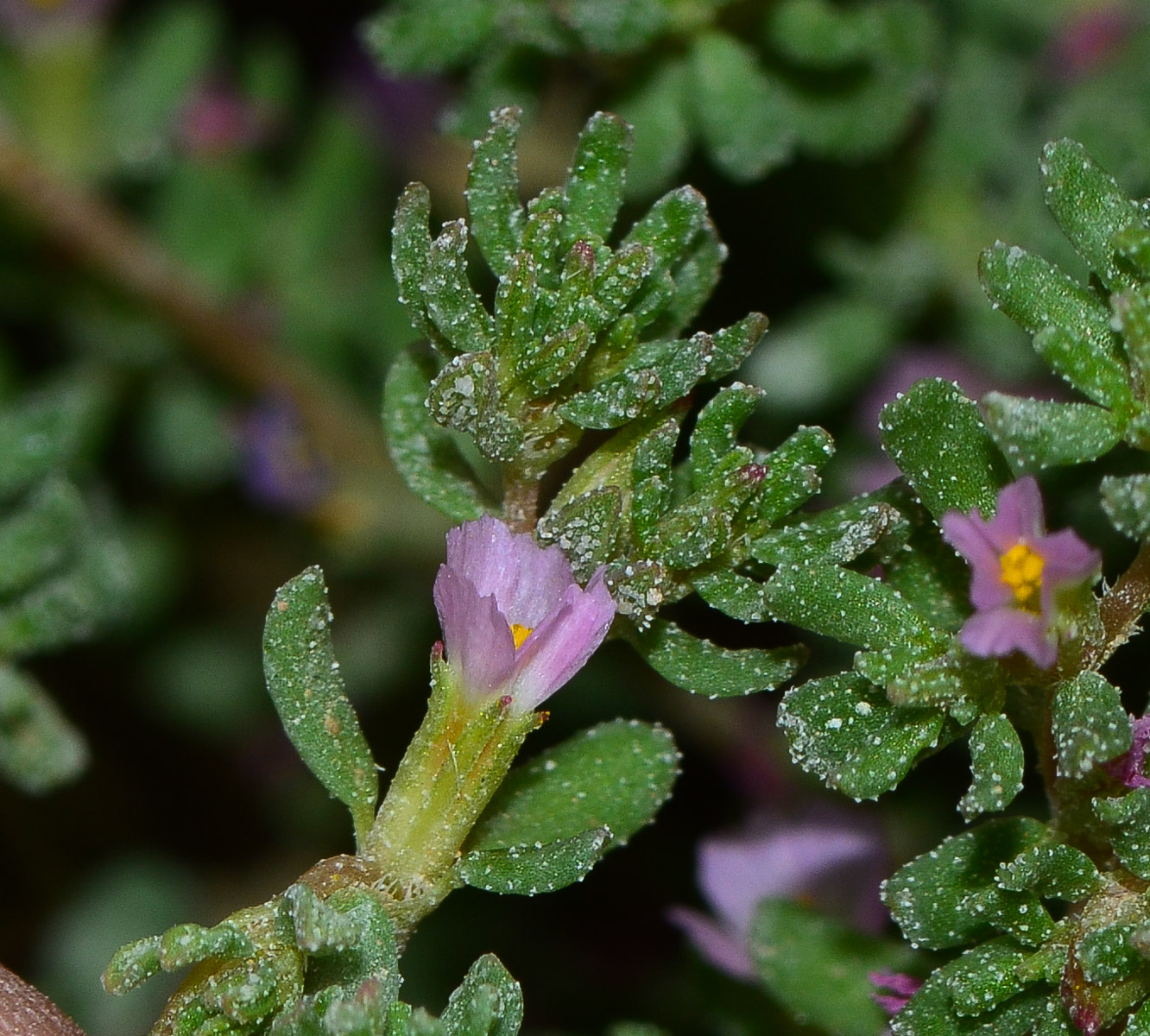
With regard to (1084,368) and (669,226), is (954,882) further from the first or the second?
(669,226)

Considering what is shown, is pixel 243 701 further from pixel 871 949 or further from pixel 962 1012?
pixel 962 1012

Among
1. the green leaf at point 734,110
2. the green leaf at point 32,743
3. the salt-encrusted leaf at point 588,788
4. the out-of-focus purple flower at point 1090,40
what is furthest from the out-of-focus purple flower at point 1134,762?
the out-of-focus purple flower at point 1090,40

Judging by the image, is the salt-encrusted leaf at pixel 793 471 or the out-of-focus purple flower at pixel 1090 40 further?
the out-of-focus purple flower at pixel 1090 40

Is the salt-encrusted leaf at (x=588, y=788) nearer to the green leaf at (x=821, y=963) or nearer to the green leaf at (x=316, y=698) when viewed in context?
the green leaf at (x=316, y=698)

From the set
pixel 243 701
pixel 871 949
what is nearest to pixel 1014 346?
pixel 871 949

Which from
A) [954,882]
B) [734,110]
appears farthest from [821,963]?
[734,110]

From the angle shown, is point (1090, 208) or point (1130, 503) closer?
point (1130, 503)
